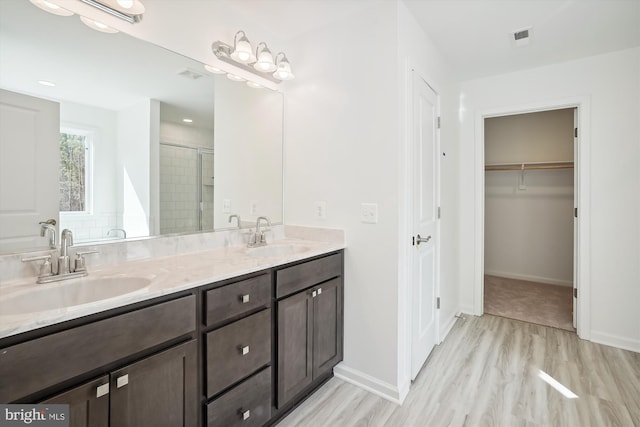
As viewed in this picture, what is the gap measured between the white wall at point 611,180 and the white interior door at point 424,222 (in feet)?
4.57

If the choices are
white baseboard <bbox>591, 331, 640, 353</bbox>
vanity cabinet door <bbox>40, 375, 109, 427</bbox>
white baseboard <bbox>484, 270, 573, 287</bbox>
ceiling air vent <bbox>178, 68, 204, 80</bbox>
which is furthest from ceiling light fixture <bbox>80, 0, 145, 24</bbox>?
white baseboard <bbox>484, 270, 573, 287</bbox>

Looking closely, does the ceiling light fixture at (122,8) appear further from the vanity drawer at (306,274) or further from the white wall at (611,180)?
the white wall at (611,180)

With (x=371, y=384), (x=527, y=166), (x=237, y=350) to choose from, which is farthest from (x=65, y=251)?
(x=527, y=166)

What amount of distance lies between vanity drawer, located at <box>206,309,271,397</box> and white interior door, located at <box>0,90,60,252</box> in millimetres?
865

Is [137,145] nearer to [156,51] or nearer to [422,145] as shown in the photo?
[156,51]

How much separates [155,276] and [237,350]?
1.63ft

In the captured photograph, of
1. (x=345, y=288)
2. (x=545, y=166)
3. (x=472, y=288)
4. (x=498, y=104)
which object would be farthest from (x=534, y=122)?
(x=345, y=288)

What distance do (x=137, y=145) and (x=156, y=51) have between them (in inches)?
20.5

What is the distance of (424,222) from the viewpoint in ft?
7.63

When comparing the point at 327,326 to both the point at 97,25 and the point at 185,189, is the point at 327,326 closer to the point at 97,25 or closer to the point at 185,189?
the point at 185,189

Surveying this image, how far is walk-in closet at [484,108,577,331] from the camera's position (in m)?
4.08

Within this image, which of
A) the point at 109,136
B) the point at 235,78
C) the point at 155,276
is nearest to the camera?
the point at 155,276

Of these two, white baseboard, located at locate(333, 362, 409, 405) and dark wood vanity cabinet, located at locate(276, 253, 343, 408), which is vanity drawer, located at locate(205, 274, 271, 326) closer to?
dark wood vanity cabinet, located at locate(276, 253, 343, 408)

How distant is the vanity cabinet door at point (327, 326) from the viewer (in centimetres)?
191
